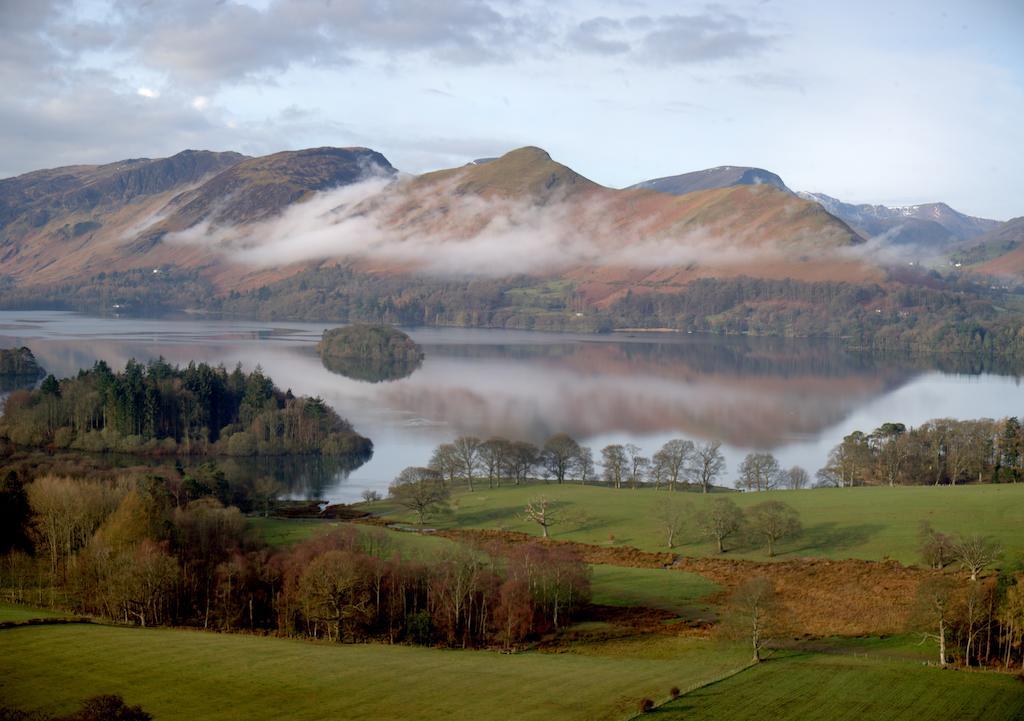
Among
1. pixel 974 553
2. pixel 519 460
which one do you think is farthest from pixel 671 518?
pixel 519 460

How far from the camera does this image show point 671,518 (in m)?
35.7

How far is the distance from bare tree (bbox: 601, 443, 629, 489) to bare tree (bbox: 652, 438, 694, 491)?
5.98 ft

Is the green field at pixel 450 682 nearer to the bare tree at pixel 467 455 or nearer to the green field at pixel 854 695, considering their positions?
the green field at pixel 854 695

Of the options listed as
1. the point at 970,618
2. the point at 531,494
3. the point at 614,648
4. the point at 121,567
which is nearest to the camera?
the point at 970,618

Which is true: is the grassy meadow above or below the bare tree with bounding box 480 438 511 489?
below

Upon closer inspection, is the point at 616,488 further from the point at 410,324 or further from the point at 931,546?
the point at 410,324

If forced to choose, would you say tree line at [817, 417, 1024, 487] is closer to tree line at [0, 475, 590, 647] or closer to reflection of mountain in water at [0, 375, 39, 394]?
tree line at [0, 475, 590, 647]

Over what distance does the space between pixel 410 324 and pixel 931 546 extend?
173368 mm

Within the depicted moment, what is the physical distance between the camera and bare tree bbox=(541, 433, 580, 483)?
48688 mm

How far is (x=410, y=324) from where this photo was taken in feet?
654

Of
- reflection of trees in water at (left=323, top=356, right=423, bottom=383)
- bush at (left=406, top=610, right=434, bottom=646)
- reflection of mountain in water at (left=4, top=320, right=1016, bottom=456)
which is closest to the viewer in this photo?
bush at (left=406, top=610, right=434, bottom=646)

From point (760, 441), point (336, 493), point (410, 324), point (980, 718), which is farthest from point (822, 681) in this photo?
point (410, 324)

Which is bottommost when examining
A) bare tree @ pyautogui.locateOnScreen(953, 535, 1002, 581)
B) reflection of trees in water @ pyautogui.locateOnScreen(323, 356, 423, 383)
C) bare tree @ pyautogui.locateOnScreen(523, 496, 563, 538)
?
bare tree @ pyautogui.locateOnScreen(523, 496, 563, 538)

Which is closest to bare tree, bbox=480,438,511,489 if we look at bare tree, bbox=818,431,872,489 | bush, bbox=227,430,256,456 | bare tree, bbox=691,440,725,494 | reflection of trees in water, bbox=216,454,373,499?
reflection of trees in water, bbox=216,454,373,499
